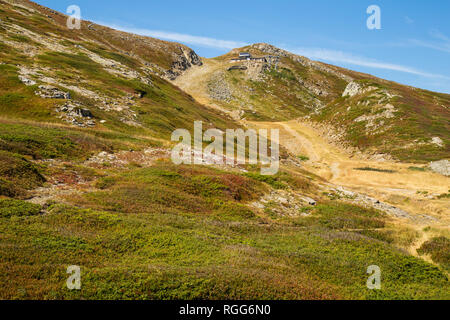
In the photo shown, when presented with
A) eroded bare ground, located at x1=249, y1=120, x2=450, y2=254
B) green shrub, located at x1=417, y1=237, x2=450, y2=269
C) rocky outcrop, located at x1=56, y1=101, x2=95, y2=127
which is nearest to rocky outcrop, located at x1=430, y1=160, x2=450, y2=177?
eroded bare ground, located at x1=249, y1=120, x2=450, y2=254

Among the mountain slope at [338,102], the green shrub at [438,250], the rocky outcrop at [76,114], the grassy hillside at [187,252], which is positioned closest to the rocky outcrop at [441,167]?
the mountain slope at [338,102]

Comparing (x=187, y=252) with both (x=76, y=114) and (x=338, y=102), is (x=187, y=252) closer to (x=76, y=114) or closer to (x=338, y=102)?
(x=76, y=114)

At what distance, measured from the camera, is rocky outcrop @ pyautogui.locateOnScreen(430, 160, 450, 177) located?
153 feet

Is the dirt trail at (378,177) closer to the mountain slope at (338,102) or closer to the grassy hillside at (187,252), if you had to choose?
the grassy hillside at (187,252)

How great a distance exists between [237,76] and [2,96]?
13176 cm

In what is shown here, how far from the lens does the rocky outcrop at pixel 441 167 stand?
153 feet

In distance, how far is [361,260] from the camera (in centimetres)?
1600

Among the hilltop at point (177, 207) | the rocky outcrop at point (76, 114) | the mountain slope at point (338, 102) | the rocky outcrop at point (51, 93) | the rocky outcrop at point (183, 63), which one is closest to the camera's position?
the hilltop at point (177, 207)

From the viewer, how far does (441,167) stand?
48.0 m

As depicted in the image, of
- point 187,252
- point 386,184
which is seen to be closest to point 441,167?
point 386,184

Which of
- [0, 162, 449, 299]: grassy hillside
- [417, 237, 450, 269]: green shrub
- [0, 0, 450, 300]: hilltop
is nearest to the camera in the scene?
[0, 162, 449, 299]: grassy hillside

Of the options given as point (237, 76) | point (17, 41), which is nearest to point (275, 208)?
point (17, 41)

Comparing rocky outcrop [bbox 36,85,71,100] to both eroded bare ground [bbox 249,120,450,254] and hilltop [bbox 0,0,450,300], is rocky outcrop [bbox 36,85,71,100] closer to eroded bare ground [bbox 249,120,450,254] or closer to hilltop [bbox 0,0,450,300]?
hilltop [bbox 0,0,450,300]
